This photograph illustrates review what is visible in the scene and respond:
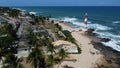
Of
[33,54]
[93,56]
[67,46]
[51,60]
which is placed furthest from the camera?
[93,56]

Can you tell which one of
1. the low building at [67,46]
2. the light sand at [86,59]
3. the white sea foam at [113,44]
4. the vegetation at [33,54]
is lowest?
the white sea foam at [113,44]

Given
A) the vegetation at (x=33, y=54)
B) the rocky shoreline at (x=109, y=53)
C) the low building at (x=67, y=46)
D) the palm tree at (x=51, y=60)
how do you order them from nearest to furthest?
1. the vegetation at (x=33, y=54)
2. the palm tree at (x=51, y=60)
3. the low building at (x=67, y=46)
4. the rocky shoreline at (x=109, y=53)

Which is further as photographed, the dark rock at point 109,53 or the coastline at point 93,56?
the dark rock at point 109,53

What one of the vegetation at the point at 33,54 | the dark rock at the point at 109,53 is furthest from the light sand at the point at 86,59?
the vegetation at the point at 33,54

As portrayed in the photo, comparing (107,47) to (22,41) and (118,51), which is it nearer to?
(118,51)

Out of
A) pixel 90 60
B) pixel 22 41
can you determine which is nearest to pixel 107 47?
pixel 90 60

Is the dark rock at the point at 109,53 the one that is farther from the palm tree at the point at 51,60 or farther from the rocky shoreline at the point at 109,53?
the palm tree at the point at 51,60

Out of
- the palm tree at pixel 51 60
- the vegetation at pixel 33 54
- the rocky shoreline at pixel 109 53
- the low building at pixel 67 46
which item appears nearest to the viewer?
the vegetation at pixel 33 54

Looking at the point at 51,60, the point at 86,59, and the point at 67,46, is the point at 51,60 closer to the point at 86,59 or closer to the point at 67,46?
the point at 67,46

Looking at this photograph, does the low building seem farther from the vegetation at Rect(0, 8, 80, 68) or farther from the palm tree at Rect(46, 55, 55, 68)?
the palm tree at Rect(46, 55, 55, 68)

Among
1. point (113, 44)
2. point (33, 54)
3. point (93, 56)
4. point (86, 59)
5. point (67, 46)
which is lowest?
point (113, 44)

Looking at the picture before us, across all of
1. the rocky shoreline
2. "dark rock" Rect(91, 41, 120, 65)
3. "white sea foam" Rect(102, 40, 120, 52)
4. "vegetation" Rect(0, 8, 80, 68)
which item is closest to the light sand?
the rocky shoreline

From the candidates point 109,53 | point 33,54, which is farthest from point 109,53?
point 33,54
